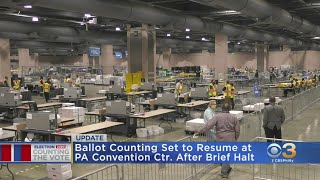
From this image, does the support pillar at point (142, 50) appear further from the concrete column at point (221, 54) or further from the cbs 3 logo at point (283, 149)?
the cbs 3 logo at point (283, 149)

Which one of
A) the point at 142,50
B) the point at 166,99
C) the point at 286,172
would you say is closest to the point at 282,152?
the point at 286,172

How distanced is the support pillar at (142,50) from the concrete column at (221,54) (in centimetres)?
560

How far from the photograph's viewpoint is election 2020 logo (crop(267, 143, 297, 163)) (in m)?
6.01

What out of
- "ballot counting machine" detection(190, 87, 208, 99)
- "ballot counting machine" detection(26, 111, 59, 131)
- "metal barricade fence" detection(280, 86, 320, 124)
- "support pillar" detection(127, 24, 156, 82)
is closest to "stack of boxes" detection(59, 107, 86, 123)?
"ballot counting machine" detection(26, 111, 59, 131)

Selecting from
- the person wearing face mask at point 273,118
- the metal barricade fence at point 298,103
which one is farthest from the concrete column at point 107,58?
the person wearing face mask at point 273,118

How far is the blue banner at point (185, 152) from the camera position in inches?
229

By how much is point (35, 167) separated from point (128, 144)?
5.18 metres

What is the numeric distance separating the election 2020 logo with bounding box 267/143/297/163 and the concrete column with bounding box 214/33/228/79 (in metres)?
24.0

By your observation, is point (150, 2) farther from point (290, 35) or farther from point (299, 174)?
point (290, 35)

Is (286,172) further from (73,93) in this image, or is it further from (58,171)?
(73,93)

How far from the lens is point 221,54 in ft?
99.1

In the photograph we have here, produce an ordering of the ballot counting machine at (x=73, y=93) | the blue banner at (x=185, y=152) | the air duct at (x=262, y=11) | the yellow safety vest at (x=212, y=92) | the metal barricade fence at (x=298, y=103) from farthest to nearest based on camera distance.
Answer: the yellow safety vest at (x=212, y=92), the ballot counting machine at (x=73, y=93), the metal barricade fence at (x=298, y=103), the air duct at (x=262, y=11), the blue banner at (x=185, y=152)

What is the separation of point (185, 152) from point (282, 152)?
160 cm

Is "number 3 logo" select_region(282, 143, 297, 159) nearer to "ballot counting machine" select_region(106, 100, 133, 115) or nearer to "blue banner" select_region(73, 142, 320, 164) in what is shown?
"blue banner" select_region(73, 142, 320, 164)
